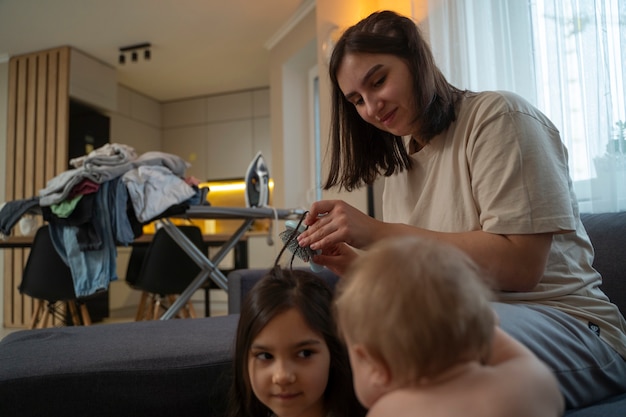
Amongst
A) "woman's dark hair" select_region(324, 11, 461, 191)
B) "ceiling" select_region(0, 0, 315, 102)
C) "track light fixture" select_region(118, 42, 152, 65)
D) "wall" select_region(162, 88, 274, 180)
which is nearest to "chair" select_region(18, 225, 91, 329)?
"woman's dark hair" select_region(324, 11, 461, 191)

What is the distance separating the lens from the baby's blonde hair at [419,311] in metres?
0.45

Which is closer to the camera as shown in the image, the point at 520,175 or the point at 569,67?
the point at 520,175

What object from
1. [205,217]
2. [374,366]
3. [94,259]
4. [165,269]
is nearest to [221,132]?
[165,269]

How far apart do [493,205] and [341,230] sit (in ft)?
0.84

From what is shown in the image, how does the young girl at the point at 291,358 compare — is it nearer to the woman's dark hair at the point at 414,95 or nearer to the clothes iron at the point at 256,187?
the woman's dark hair at the point at 414,95

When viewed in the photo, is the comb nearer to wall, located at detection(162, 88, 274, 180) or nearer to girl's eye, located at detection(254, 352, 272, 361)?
girl's eye, located at detection(254, 352, 272, 361)

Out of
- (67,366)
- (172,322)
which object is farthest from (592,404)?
(172,322)

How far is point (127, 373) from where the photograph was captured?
1.02m

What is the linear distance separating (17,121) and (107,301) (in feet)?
6.38

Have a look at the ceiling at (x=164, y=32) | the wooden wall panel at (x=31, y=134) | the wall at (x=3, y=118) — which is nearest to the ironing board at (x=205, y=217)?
the ceiling at (x=164, y=32)

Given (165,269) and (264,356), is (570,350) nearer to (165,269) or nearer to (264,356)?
(264,356)

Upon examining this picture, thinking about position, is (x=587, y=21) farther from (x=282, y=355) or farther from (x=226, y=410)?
(x=226, y=410)

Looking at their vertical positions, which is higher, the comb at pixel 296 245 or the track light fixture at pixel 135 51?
the track light fixture at pixel 135 51

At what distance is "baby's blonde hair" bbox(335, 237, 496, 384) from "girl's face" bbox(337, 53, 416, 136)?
607mm
